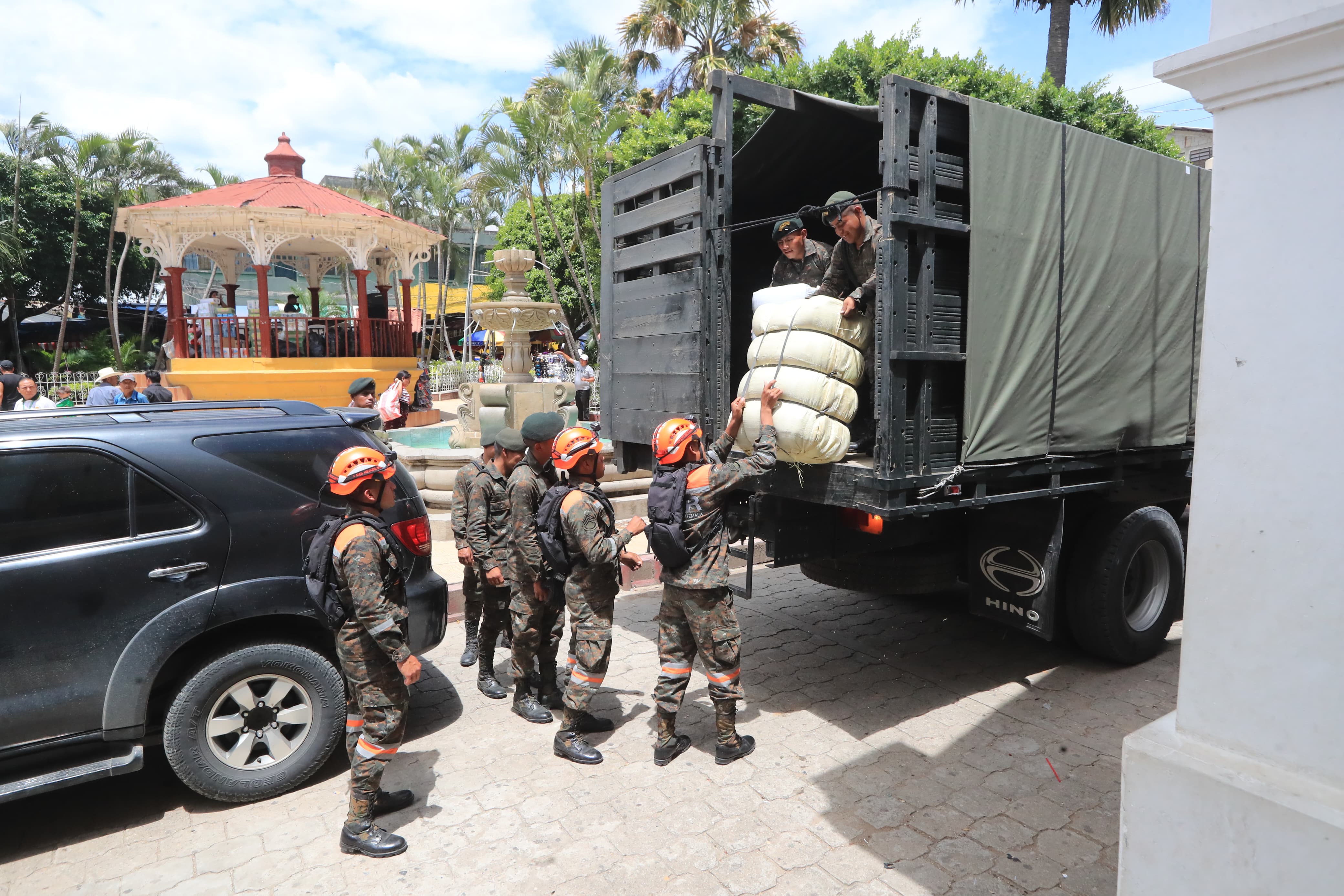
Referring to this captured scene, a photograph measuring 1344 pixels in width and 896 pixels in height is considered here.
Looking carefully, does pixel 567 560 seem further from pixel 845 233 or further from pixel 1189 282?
pixel 1189 282

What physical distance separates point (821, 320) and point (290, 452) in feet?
8.82

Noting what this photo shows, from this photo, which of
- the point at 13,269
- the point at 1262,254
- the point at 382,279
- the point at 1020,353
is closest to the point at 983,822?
the point at 1020,353

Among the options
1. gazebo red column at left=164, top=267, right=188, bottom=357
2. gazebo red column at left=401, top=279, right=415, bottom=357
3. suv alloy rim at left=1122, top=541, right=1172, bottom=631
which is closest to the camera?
suv alloy rim at left=1122, top=541, right=1172, bottom=631

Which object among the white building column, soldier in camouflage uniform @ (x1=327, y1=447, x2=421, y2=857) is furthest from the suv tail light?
the white building column

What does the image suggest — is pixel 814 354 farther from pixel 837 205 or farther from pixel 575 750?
pixel 575 750

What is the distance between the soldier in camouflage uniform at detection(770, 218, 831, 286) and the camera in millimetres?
4660

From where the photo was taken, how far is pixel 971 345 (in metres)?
3.85

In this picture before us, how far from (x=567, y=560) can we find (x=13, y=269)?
26090mm

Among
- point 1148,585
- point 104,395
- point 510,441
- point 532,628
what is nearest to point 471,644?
point 532,628

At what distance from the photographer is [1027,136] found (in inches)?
158

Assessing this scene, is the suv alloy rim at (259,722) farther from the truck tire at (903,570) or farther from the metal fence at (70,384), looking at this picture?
the metal fence at (70,384)

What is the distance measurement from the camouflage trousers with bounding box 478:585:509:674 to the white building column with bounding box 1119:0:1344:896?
11.9ft

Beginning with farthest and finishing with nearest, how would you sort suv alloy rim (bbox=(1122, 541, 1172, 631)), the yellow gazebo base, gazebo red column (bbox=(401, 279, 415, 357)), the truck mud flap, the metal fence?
gazebo red column (bbox=(401, 279, 415, 357)) → the yellow gazebo base → the metal fence → suv alloy rim (bbox=(1122, 541, 1172, 631)) → the truck mud flap

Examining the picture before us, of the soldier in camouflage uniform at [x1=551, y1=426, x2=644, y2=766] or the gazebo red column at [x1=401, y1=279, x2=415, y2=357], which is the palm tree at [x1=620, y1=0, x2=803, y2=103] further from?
the soldier in camouflage uniform at [x1=551, y1=426, x2=644, y2=766]
